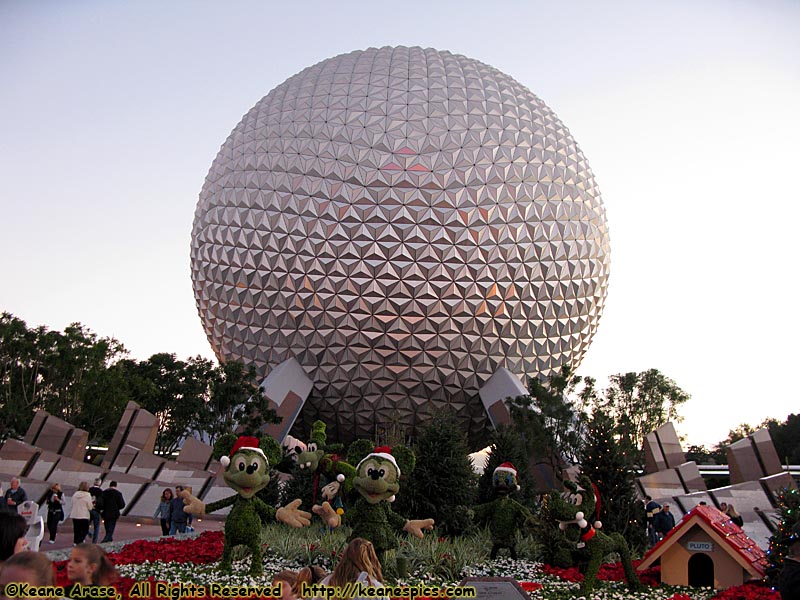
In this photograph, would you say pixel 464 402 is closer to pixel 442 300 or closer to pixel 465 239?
pixel 442 300

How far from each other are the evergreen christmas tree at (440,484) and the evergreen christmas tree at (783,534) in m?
6.03

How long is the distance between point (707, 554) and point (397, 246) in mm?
14329

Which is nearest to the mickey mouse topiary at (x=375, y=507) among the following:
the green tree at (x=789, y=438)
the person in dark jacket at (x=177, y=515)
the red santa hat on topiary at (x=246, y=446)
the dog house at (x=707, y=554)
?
the red santa hat on topiary at (x=246, y=446)

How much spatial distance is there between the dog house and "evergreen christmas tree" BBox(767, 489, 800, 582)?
1.79 ft

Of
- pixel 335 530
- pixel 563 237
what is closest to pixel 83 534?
pixel 335 530

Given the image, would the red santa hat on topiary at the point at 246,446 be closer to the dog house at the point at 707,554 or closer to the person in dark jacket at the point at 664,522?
the dog house at the point at 707,554

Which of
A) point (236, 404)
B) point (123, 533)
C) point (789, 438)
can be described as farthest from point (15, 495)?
point (789, 438)

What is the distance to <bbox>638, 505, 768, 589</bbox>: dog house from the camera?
32.8ft

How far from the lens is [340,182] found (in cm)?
2339

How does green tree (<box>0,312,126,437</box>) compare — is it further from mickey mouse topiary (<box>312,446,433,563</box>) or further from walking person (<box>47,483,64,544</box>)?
mickey mouse topiary (<box>312,446,433,563</box>)

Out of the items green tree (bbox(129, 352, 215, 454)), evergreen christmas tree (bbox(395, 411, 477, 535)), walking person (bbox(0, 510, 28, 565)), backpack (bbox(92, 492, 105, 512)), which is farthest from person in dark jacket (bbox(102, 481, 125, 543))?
green tree (bbox(129, 352, 215, 454))

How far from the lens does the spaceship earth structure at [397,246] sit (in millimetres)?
23125

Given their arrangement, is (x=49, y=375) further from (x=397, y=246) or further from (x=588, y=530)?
(x=588, y=530)

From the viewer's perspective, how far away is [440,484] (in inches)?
588
